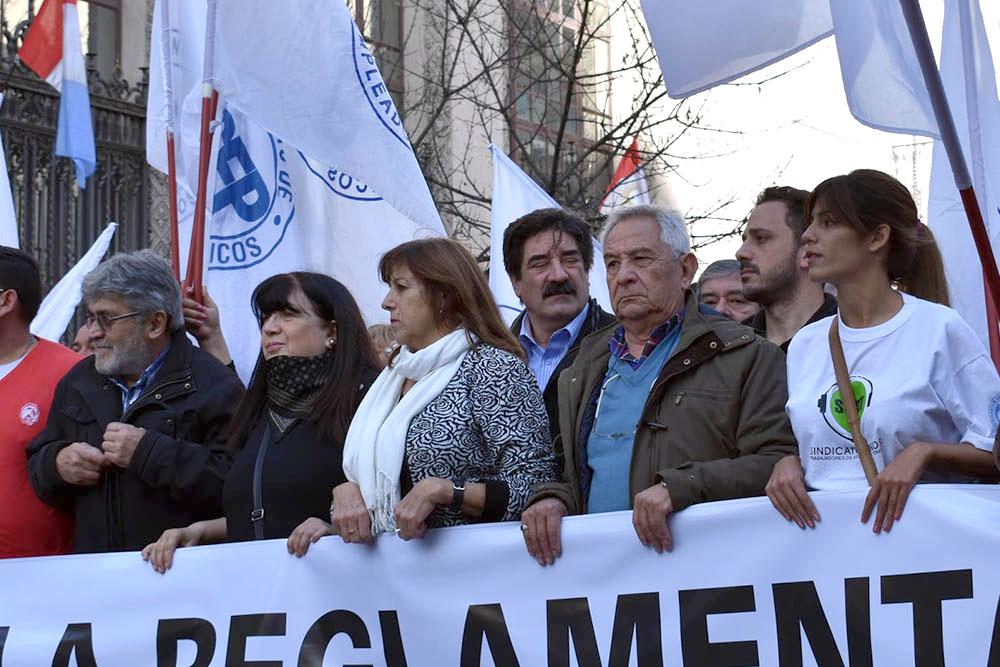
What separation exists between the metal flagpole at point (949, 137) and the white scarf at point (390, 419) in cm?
142

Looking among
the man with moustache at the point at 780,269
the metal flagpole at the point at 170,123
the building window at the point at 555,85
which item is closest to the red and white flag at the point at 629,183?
the building window at the point at 555,85

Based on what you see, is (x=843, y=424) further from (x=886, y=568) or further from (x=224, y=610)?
(x=224, y=610)

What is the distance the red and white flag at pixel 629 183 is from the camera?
11211 mm

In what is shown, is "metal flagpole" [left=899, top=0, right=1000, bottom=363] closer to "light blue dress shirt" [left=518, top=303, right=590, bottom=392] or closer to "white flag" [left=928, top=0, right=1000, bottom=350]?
"white flag" [left=928, top=0, right=1000, bottom=350]

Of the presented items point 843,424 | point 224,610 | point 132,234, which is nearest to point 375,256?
point 224,610

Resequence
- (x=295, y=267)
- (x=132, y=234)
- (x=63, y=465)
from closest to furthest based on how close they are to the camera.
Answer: (x=63, y=465) → (x=295, y=267) → (x=132, y=234)

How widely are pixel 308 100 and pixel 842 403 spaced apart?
327cm

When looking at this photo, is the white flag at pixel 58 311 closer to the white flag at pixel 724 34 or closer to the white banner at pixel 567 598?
the white banner at pixel 567 598

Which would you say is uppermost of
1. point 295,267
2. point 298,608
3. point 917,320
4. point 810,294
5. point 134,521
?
point 295,267

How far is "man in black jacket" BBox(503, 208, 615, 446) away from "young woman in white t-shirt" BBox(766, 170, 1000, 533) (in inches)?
58.1

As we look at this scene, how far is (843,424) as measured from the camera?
3600 millimetres

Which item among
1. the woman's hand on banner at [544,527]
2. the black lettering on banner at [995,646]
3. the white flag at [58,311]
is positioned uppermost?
the white flag at [58,311]

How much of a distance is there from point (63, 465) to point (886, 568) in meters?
2.56

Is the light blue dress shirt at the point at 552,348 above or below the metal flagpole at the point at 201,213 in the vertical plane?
below
